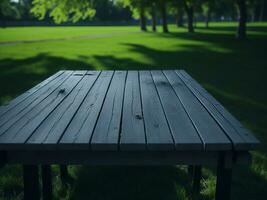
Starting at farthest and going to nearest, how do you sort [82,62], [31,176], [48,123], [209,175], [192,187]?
[82,62], [209,175], [192,187], [48,123], [31,176]

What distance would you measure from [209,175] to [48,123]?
245 centimetres

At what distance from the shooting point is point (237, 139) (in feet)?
8.10

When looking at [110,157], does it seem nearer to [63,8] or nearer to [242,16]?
[63,8]

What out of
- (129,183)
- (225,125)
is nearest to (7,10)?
(129,183)

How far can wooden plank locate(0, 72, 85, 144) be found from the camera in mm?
2520

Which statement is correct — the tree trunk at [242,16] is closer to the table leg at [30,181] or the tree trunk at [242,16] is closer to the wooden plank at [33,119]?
the wooden plank at [33,119]

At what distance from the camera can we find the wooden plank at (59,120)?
98.8 inches

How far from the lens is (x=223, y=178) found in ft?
8.52

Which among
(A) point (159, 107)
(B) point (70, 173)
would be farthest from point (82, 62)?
(A) point (159, 107)

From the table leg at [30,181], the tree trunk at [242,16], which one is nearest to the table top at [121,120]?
the table leg at [30,181]

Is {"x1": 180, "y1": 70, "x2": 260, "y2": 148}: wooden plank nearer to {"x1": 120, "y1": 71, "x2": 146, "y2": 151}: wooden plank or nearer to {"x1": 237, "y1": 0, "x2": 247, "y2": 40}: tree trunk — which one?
{"x1": 120, "y1": 71, "x2": 146, "y2": 151}: wooden plank

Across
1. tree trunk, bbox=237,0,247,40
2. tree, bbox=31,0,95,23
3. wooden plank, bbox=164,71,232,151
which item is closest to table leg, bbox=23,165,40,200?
wooden plank, bbox=164,71,232,151

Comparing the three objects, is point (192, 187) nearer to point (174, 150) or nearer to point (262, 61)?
point (174, 150)

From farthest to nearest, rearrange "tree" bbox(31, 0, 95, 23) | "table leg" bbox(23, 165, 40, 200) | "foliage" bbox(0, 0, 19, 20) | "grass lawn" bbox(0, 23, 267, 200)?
"foliage" bbox(0, 0, 19, 20) → "tree" bbox(31, 0, 95, 23) → "grass lawn" bbox(0, 23, 267, 200) → "table leg" bbox(23, 165, 40, 200)
